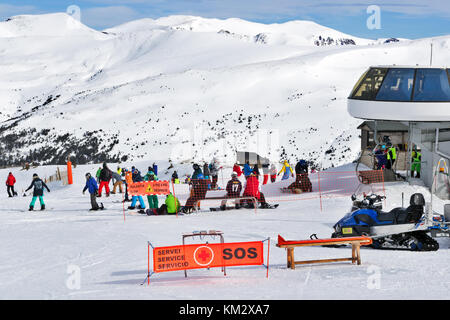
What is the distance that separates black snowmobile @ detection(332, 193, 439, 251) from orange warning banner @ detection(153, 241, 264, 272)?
345 cm

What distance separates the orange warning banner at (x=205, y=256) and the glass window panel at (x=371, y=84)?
39.5ft

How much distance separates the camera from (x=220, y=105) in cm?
7581

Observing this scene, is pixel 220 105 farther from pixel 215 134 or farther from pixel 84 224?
pixel 84 224

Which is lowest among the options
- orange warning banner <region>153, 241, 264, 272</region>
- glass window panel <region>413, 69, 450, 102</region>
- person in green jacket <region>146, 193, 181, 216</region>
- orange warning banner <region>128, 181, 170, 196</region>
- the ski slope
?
the ski slope

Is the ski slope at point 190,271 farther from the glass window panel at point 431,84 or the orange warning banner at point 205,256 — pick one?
the glass window panel at point 431,84

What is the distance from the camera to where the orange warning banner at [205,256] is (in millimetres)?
8844

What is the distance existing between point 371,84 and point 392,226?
369 inches

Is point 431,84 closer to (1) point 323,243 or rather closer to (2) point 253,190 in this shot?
(2) point 253,190

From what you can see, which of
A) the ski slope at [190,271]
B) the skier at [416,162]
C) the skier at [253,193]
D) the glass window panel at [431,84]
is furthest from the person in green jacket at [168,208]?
the skier at [416,162]

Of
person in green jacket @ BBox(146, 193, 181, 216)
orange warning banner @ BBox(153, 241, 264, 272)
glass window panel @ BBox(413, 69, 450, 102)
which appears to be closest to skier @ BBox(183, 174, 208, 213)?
person in green jacket @ BBox(146, 193, 181, 216)

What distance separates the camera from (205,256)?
888 centimetres

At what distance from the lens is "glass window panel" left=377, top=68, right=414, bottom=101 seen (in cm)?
1873

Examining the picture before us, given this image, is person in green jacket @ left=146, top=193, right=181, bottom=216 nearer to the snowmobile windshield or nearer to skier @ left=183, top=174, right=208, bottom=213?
skier @ left=183, top=174, right=208, bottom=213

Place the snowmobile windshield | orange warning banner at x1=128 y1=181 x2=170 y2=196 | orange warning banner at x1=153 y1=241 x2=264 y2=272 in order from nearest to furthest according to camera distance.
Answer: orange warning banner at x1=153 y1=241 x2=264 y2=272 < orange warning banner at x1=128 y1=181 x2=170 y2=196 < the snowmobile windshield
